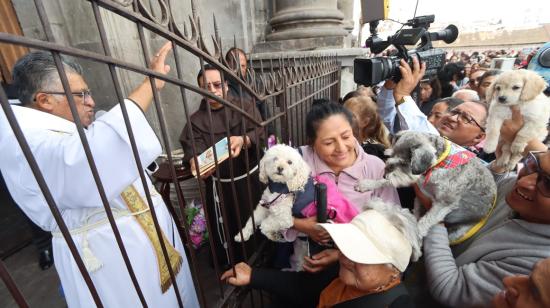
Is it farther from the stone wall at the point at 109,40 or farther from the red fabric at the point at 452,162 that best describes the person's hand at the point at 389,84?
the stone wall at the point at 109,40

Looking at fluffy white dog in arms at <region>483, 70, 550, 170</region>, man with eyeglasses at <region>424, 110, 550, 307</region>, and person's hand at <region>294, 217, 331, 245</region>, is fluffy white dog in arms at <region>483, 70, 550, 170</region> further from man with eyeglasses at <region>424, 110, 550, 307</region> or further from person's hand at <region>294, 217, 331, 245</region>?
person's hand at <region>294, 217, 331, 245</region>

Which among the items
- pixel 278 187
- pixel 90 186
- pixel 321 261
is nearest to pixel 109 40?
pixel 90 186

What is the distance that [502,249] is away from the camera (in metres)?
1.08

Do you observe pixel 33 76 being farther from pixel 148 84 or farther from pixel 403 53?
pixel 403 53

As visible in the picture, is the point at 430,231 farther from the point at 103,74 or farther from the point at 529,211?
the point at 103,74

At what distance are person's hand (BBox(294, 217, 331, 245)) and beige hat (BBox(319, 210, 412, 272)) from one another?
0.43 metres

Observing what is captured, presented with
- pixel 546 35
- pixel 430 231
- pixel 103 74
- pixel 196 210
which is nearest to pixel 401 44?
pixel 430 231

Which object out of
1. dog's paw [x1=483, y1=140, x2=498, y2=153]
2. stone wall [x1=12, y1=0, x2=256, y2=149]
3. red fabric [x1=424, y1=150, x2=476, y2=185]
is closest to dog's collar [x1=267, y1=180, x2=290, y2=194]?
red fabric [x1=424, y1=150, x2=476, y2=185]

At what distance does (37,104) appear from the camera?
3.82 ft

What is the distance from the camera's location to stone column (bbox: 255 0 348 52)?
15.6 feet

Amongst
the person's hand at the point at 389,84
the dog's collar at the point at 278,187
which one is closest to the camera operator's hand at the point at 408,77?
the person's hand at the point at 389,84

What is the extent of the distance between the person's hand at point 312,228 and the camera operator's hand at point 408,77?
112 centimetres

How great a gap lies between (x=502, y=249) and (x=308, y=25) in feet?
15.5

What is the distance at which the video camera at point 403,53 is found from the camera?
180 cm
